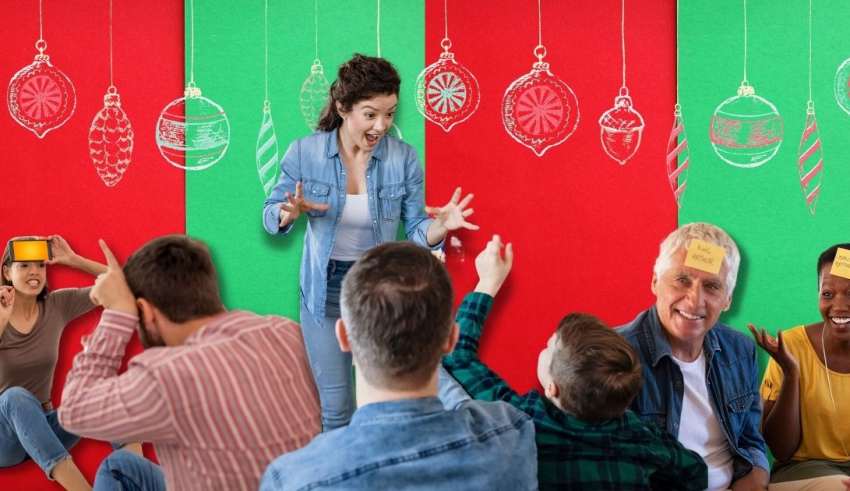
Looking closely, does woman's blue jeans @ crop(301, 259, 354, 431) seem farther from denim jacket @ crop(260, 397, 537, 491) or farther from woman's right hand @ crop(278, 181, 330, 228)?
denim jacket @ crop(260, 397, 537, 491)

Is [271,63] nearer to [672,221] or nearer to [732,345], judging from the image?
[672,221]

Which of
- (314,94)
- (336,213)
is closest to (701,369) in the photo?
(336,213)

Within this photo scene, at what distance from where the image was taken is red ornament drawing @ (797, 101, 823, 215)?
11.3ft

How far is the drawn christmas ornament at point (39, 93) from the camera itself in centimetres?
336

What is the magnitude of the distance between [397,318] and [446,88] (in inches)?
87.1

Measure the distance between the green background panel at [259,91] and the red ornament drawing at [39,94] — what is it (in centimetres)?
54

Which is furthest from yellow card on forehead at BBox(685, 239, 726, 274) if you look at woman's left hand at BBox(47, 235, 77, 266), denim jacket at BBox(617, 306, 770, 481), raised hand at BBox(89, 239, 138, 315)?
woman's left hand at BBox(47, 235, 77, 266)

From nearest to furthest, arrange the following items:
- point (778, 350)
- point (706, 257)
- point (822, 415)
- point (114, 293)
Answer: point (114, 293) → point (706, 257) → point (778, 350) → point (822, 415)

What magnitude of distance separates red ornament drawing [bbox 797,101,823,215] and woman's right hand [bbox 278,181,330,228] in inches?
73.9

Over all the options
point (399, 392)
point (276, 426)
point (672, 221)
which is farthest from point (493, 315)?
point (399, 392)

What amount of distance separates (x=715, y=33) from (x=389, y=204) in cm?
146

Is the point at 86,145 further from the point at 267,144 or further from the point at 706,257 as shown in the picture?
the point at 706,257

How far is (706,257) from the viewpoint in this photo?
2391 mm

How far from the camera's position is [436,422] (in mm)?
1313
